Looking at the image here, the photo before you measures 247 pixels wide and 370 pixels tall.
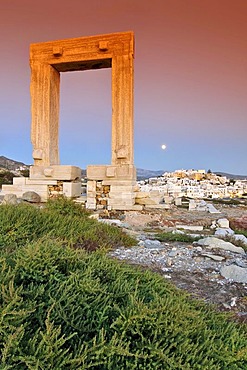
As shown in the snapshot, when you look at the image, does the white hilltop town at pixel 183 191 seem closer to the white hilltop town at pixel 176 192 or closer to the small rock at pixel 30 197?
the white hilltop town at pixel 176 192

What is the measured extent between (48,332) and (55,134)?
30.7 feet

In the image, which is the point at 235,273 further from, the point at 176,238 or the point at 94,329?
the point at 94,329

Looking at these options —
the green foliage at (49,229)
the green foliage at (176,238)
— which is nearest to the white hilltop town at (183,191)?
the green foliage at (176,238)

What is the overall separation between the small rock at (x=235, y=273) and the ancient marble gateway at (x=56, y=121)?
5643mm

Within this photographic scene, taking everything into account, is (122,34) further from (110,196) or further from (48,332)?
(48,332)

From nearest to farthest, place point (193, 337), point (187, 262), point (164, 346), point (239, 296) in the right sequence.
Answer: point (164, 346) → point (193, 337) → point (239, 296) → point (187, 262)

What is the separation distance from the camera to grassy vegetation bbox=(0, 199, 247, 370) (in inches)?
49.5

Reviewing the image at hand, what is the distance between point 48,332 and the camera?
1.24m

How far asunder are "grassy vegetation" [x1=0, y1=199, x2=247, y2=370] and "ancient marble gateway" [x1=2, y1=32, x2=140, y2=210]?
675cm

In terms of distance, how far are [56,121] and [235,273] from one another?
855 cm

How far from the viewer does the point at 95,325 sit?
1.53 metres

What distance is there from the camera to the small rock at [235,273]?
9.62ft

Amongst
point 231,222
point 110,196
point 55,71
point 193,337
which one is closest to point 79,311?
point 193,337

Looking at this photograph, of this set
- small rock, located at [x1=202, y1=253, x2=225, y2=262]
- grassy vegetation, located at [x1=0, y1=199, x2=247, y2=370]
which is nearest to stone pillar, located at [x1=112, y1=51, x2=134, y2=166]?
small rock, located at [x1=202, y1=253, x2=225, y2=262]
